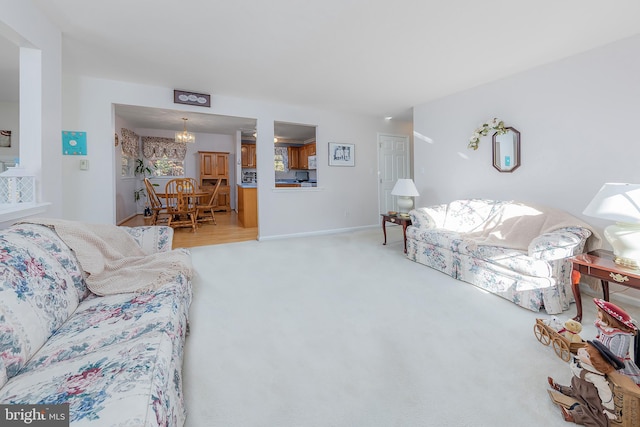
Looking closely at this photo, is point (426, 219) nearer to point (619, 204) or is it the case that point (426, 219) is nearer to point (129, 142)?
point (619, 204)

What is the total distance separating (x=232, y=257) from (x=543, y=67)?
4361mm

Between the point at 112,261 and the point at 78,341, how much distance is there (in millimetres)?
845

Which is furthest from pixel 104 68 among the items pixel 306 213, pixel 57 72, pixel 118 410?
pixel 118 410

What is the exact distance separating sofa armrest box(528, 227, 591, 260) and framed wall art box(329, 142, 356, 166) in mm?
3589

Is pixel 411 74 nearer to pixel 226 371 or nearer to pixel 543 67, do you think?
pixel 543 67

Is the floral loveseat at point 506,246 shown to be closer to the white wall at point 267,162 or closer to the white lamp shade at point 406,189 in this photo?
the white lamp shade at point 406,189

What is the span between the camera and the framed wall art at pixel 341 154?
5.31 metres

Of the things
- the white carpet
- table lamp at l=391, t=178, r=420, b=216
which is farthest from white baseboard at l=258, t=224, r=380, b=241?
the white carpet

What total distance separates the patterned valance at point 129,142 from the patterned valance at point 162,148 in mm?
265

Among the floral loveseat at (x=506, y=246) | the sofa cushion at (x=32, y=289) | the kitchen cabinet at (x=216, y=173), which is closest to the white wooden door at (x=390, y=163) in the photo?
the floral loveseat at (x=506, y=246)

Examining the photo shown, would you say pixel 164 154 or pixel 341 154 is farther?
pixel 164 154

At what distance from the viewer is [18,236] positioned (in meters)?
1.33

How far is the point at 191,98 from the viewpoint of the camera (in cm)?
403

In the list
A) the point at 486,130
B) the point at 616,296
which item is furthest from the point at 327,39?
the point at 616,296
